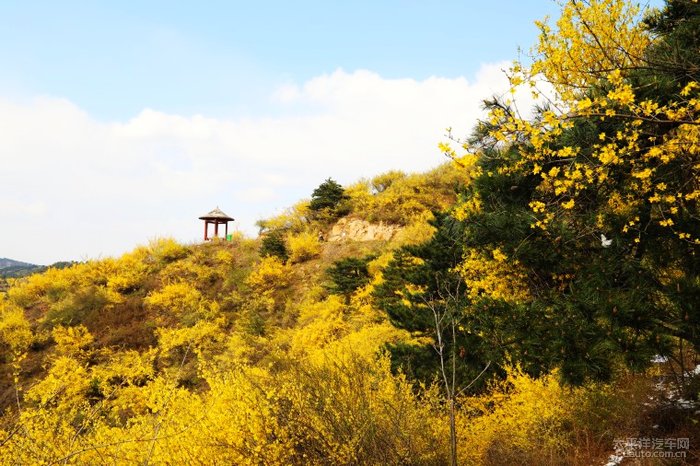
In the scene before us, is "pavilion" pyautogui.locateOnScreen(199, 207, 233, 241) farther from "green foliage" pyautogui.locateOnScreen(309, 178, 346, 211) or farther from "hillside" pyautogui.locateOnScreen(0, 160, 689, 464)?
"green foliage" pyautogui.locateOnScreen(309, 178, 346, 211)

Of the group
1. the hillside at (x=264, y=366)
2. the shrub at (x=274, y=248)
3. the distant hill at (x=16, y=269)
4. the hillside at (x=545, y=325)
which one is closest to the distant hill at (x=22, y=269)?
the distant hill at (x=16, y=269)

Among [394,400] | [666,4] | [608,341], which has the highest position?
[666,4]

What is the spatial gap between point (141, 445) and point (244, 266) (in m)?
16.4

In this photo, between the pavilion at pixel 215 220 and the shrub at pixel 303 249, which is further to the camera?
the pavilion at pixel 215 220

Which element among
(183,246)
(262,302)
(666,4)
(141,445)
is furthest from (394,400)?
(183,246)

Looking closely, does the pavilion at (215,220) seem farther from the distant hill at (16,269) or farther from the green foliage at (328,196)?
the distant hill at (16,269)

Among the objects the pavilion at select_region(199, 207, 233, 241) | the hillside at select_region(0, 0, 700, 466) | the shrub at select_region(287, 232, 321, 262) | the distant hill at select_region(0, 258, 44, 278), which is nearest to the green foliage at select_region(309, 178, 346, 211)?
the shrub at select_region(287, 232, 321, 262)

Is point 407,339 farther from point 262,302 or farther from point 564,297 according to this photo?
point 262,302

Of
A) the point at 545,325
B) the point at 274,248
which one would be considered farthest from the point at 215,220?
the point at 545,325

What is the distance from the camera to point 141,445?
4707 mm

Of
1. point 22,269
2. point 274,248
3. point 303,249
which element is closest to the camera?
point 303,249

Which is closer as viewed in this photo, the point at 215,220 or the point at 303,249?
the point at 303,249

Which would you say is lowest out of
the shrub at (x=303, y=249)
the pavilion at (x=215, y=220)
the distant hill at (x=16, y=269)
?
the distant hill at (x=16, y=269)

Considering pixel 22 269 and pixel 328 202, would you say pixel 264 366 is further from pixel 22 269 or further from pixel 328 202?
pixel 22 269
